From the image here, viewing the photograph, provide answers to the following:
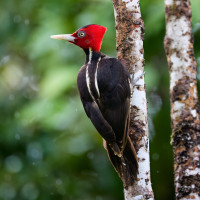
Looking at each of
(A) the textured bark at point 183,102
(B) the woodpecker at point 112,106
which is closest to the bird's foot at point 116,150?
(B) the woodpecker at point 112,106

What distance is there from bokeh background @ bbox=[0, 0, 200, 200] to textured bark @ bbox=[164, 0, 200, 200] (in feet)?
4.70

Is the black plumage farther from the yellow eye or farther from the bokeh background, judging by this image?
the bokeh background

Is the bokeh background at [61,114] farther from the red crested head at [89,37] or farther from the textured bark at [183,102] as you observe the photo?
the textured bark at [183,102]

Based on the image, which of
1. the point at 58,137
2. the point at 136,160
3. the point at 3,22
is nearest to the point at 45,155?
the point at 58,137

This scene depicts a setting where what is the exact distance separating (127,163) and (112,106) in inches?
19.2

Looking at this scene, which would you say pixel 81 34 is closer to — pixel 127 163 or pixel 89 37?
pixel 89 37

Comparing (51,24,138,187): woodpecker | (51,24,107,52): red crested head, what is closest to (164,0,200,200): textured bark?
(51,24,138,187): woodpecker

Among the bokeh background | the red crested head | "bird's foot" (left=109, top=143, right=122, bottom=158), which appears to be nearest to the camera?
"bird's foot" (left=109, top=143, right=122, bottom=158)

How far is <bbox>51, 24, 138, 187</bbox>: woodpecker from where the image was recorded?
3525 millimetres

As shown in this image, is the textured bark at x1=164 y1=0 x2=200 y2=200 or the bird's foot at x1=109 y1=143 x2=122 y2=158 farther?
the bird's foot at x1=109 y1=143 x2=122 y2=158

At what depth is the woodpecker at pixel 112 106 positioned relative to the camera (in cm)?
353

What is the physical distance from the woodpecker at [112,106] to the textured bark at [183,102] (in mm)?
317

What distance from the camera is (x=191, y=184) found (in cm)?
329

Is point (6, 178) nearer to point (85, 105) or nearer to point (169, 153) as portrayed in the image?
point (169, 153)
